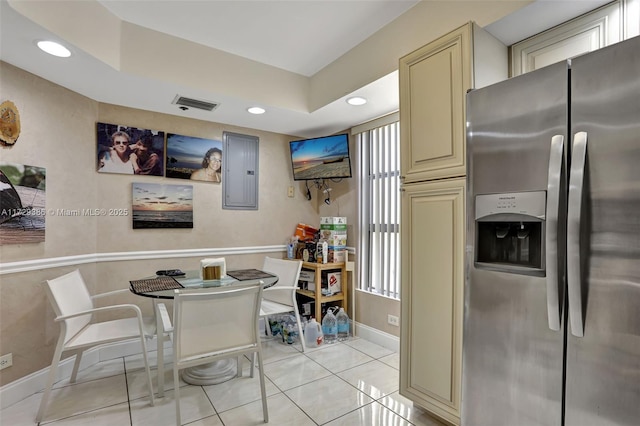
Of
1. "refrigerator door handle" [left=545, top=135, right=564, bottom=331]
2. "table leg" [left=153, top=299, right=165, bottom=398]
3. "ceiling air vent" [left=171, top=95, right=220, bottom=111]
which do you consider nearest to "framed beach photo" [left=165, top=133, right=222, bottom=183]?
"ceiling air vent" [left=171, top=95, right=220, bottom=111]

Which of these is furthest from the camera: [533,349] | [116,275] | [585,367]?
[116,275]

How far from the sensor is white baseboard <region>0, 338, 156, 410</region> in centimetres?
220

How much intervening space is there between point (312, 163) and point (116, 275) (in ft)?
7.34

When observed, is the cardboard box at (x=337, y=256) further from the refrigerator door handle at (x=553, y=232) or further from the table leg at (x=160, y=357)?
the refrigerator door handle at (x=553, y=232)

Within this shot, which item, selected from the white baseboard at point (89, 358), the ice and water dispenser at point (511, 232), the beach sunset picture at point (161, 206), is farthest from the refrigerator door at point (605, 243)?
the beach sunset picture at point (161, 206)

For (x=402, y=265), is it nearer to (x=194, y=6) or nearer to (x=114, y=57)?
(x=194, y=6)

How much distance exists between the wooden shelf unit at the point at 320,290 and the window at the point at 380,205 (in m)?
0.20

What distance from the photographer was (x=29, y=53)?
207 centimetres

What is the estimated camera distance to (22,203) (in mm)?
2303

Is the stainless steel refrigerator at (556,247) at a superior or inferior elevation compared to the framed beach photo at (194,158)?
inferior

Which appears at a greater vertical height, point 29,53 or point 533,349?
point 29,53

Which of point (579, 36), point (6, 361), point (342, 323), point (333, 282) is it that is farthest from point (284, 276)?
point (579, 36)

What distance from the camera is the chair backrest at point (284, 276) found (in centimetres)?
318

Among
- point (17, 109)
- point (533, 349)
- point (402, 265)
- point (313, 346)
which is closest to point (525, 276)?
point (533, 349)
